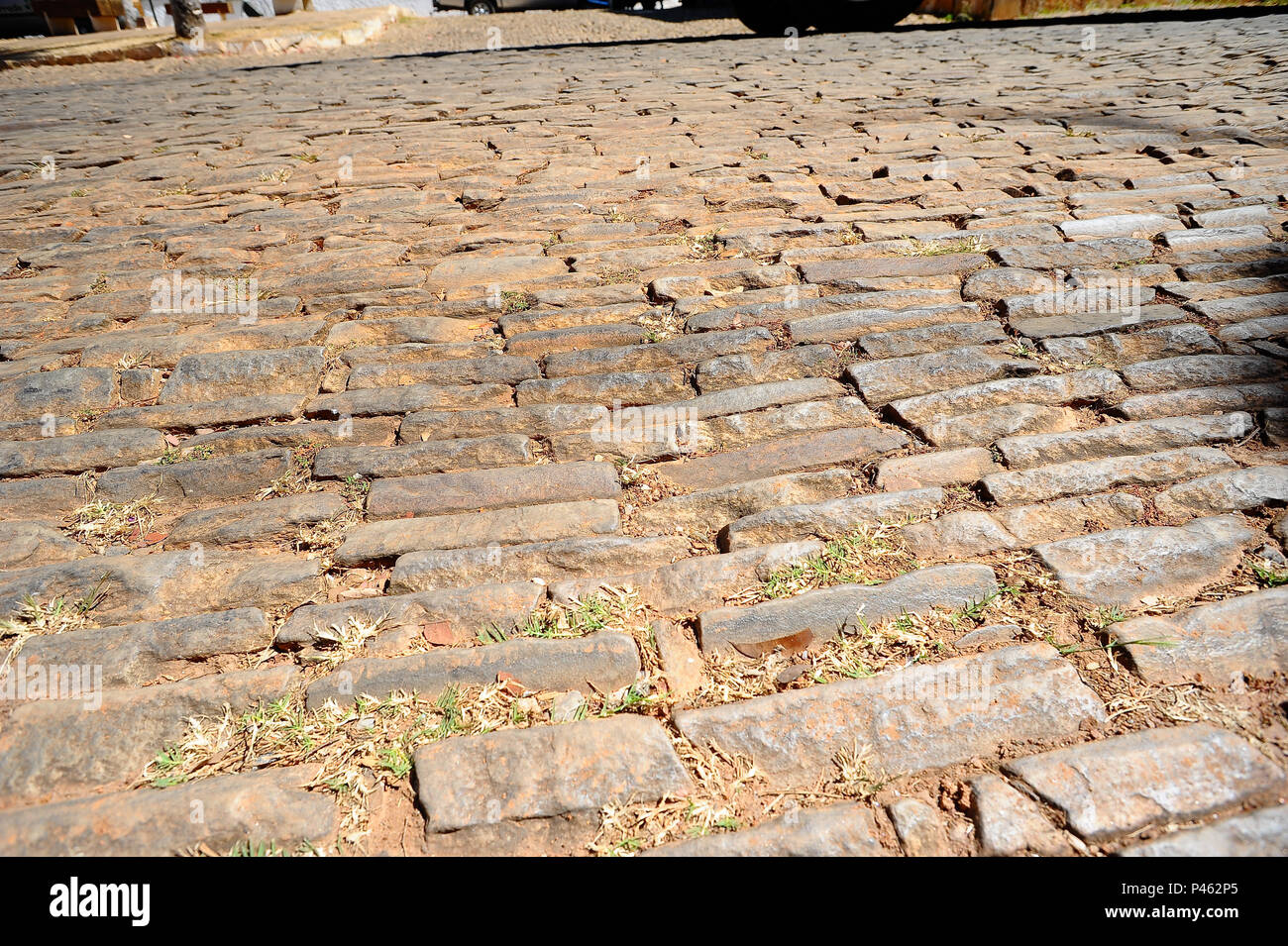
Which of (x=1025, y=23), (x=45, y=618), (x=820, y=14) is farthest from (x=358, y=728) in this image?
(x=1025, y=23)

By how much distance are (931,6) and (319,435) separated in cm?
1121

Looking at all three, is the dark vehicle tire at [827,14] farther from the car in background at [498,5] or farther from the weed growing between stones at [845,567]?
the car in background at [498,5]

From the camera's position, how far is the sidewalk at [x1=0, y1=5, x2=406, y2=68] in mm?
9492

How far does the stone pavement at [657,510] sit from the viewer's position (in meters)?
1.28

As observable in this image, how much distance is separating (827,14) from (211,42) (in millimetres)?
7407

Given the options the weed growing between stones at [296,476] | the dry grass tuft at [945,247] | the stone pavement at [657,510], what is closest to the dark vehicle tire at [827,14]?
the stone pavement at [657,510]

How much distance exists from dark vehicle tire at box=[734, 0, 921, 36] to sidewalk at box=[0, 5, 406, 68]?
5.46 metres

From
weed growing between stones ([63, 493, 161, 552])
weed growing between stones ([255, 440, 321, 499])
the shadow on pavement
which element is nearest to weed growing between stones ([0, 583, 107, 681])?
weed growing between stones ([63, 493, 161, 552])

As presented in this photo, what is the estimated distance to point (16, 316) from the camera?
2715 millimetres

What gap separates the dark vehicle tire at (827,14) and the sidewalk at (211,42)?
215 inches

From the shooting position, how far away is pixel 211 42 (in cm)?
979

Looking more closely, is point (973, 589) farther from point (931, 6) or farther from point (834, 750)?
point (931, 6)

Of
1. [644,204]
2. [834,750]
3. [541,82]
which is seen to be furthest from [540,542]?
[541,82]

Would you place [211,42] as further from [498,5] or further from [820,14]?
[498,5]
